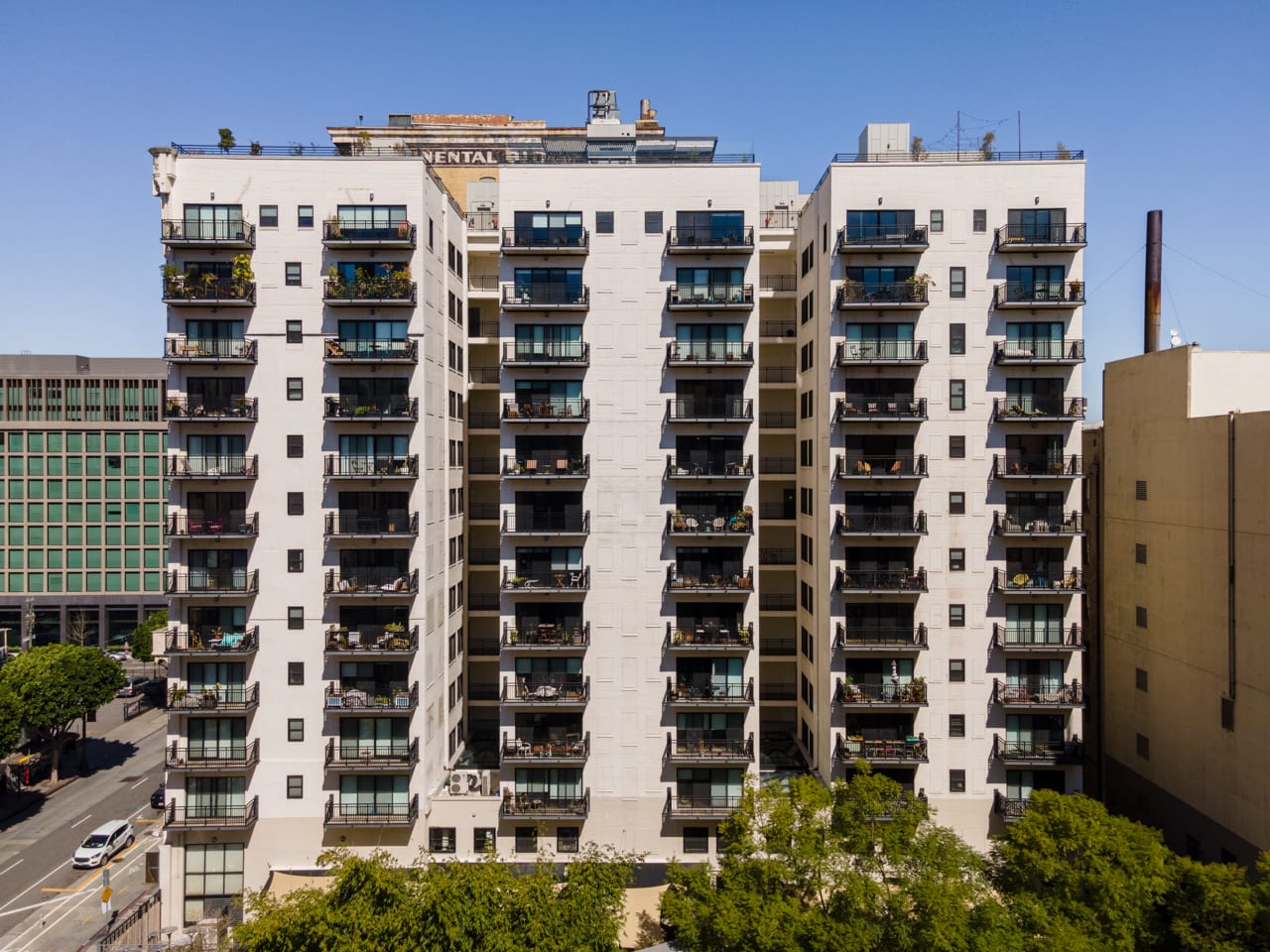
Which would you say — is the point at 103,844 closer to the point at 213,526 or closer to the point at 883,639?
the point at 213,526

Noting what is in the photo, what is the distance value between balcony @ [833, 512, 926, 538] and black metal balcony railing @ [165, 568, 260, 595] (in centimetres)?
3785

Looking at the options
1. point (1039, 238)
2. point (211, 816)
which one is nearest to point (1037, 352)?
point (1039, 238)

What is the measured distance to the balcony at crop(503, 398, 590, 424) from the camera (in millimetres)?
49344

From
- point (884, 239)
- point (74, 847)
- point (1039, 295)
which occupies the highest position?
point (884, 239)

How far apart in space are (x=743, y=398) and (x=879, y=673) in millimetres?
20111

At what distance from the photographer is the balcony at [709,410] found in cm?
4928

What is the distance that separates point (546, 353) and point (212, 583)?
26.1 metres

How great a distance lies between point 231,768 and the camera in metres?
47.6

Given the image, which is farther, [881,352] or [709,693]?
[709,693]

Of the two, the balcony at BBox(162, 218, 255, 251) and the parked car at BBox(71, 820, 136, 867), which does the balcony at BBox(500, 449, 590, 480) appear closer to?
the balcony at BBox(162, 218, 255, 251)

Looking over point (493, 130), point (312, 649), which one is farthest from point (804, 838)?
point (493, 130)

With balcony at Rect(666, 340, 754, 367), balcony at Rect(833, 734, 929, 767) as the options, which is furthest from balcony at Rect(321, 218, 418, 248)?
balcony at Rect(833, 734, 929, 767)

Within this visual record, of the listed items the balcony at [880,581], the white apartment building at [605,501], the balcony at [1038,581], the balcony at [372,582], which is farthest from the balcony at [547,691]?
the balcony at [1038,581]

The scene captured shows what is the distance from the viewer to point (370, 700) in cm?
4831
